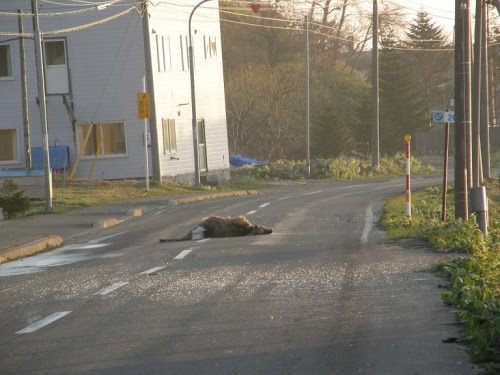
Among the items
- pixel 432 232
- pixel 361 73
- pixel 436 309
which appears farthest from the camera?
pixel 361 73

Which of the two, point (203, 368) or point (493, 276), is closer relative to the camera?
point (203, 368)

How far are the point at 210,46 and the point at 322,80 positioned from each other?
→ 23915 millimetres

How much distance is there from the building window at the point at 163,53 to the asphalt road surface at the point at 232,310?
25.2 metres

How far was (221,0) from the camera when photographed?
67312 mm

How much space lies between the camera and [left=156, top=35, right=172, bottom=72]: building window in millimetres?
42875

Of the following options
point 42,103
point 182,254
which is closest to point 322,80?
point 42,103

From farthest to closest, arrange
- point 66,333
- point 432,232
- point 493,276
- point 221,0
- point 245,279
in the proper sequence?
point 221,0 → point 432,232 → point 245,279 → point 493,276 → point 66,333

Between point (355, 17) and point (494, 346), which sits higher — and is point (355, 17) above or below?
above

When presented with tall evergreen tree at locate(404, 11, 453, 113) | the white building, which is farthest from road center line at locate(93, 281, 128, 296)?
tall evergreen tree at locate(404, 11, 453, 113)

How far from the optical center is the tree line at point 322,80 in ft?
215

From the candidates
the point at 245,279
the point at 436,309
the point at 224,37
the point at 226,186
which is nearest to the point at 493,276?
the point at 436,309

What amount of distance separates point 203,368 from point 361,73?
85989 mm

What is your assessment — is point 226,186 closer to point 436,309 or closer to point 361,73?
point 436,309

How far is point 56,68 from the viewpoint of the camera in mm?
41812
